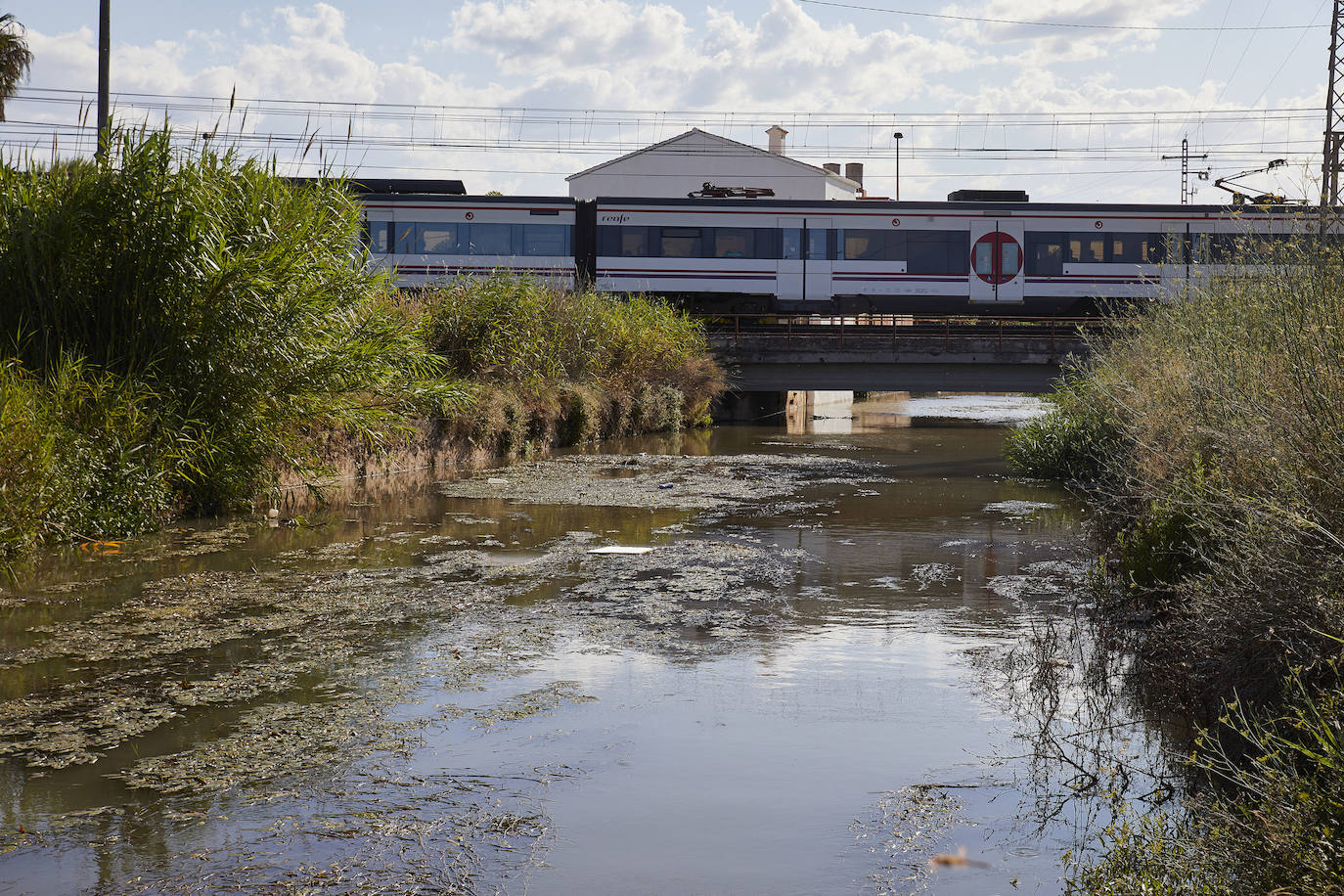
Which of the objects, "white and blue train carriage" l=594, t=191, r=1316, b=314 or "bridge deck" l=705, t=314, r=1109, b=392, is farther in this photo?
"bridge deck" l=705, t=314, r=1109, b=392

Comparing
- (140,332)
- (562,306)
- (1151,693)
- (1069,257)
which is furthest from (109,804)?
(1069,257)

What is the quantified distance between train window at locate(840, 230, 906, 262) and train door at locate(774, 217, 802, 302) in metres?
1.02

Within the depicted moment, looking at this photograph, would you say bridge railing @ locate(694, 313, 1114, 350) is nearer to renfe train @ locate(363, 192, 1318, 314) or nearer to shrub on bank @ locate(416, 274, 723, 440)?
renfe train @ locate(363, 192, 1318, 314)

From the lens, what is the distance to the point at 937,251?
2952 cm

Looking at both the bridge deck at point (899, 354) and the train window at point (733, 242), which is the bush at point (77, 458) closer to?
the train window at point (733, 242)

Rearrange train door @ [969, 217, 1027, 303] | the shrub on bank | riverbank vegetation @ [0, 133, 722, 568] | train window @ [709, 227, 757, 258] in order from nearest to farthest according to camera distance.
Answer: riverbank vegetation @ [0, 133, 722, 568], the shrub on bank, train door @ [969, 217, 1027, 303], train window @ [709, 227, 757, 258]

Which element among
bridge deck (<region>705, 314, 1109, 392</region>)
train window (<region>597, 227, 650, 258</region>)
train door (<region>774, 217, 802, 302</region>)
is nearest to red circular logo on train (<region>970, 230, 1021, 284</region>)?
bridge deck (<region>705, 314, 1109, 392</region>)

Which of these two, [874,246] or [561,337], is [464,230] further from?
[874,246]

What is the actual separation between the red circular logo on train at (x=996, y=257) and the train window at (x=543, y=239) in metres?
9.52

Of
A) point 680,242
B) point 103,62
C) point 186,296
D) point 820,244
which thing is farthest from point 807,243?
point 186,296

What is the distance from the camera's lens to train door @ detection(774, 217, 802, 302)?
29438 mm

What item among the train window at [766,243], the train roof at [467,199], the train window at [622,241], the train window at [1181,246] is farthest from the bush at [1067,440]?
the train roof at [467,199]

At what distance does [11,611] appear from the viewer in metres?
8.00

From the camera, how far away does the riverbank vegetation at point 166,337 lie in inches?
410
